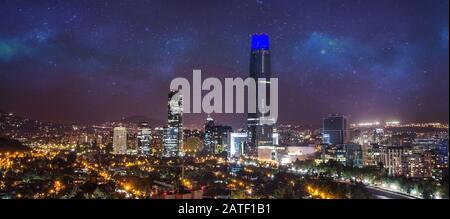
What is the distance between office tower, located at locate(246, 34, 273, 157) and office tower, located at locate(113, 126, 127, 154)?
20.1ft

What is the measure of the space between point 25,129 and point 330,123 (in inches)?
463

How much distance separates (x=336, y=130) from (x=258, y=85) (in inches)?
335

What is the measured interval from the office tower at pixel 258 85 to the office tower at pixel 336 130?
11.7ft

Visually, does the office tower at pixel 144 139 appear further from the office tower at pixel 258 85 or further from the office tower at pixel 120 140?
the office tower at pixel 258 85

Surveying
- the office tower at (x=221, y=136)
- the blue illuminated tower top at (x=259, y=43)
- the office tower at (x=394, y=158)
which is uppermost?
the blue illuminated tower top at (x=259, y=43)

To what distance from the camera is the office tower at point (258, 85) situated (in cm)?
2178

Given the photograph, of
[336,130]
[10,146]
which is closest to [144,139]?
[10,146]

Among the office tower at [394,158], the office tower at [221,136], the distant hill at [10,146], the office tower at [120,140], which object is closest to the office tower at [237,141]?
the office tower at [221,136]

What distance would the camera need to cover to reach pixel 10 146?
12898mm

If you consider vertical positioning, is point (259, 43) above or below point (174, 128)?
above

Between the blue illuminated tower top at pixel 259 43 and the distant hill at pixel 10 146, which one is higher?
the blue illuminated tower top at pixel 259 43

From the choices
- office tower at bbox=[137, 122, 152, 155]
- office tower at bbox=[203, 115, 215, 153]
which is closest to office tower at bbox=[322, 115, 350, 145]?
office tower at bbox=[203, 115, 215, 153]

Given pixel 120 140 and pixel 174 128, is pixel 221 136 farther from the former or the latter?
pixel 120 140

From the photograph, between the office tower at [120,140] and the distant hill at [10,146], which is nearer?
the distant hill at [10,146]
